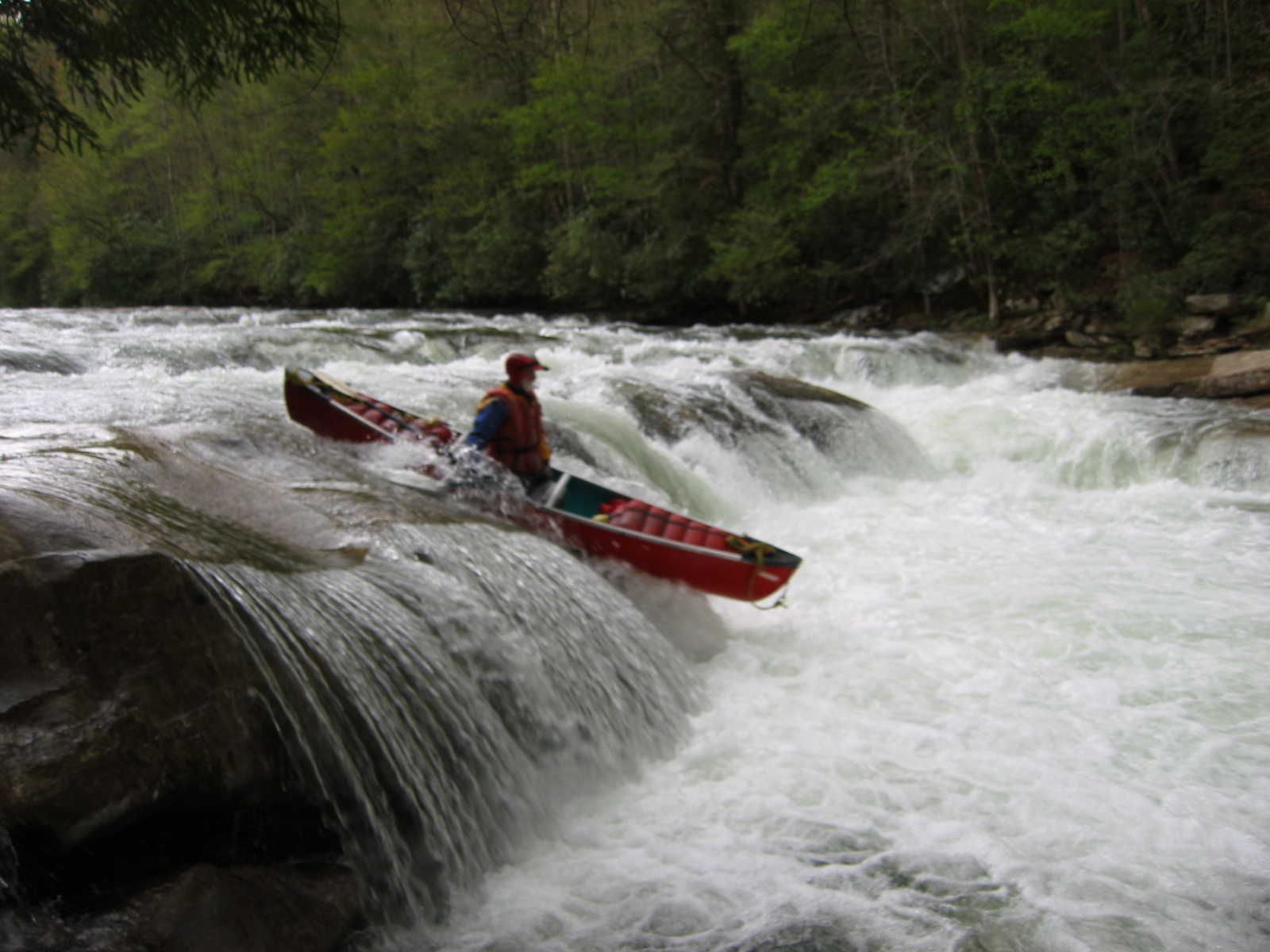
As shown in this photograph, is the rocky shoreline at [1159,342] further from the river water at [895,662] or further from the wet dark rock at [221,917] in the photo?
the wet dark rock at [221,917]

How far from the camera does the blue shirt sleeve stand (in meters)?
5.12

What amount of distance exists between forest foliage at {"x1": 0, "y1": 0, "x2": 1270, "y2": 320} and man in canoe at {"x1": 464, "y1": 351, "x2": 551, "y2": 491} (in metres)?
1.95

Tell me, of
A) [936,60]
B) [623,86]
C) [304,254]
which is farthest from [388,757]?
[304,254]

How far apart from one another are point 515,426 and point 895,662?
2564mm

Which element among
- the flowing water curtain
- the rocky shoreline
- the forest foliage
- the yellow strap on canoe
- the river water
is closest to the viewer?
the flowing water curtain

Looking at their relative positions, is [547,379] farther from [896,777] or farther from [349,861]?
[349,861]

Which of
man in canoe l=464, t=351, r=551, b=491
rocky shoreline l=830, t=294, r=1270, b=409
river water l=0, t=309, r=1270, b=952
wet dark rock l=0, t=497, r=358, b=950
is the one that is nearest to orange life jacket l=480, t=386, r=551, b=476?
man in canoe l=464, t=351, r=551, b=491

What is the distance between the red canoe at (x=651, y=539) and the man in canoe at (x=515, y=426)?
7.0 inches

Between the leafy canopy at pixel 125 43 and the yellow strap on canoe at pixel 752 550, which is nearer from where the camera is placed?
the leafy canopy at pixel 125 43

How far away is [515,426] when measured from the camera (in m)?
5.22

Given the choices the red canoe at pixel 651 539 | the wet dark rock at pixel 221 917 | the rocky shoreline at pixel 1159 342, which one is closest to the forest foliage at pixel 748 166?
the rocky shoreline at pixel 1159 342

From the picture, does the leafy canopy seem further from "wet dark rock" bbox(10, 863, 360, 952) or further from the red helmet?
"wet dark rock" bbox(10, 863, 360, 952)

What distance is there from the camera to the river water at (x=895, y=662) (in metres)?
2.74

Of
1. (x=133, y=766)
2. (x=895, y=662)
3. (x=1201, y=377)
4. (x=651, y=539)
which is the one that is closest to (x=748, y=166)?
(x=1201, y=377)
